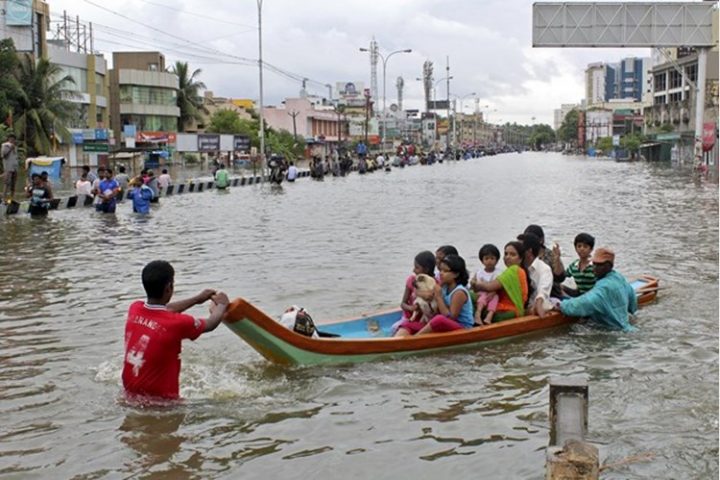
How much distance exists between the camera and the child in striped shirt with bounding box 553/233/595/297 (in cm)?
1015

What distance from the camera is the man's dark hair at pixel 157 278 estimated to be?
6.40 metres

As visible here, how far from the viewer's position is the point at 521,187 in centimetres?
4109

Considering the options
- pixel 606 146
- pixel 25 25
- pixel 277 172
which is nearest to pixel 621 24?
pixel 277 172

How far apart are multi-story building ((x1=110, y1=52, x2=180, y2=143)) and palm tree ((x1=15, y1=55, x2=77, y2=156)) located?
18.8 metres

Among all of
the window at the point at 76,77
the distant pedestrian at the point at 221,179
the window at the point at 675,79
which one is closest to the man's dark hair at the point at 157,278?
the distant pedestrian at the point at 221,179

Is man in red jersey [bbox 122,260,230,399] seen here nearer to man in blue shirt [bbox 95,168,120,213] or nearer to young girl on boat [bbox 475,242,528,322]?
young girl on boat [bbox 475,242,528,322]

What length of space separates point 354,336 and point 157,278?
3.21 metres

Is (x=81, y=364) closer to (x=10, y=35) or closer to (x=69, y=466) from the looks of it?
(x=69, y=466)

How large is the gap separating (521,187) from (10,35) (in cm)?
3123

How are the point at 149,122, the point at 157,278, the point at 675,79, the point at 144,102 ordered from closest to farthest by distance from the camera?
the point at 157,278 → the point at 144,102 → the point at 149,122 → the point at 675,79

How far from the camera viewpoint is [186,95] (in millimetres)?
78875

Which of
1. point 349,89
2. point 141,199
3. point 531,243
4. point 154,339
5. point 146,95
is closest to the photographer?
point 154,339

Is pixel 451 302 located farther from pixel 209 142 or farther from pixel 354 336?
pixel 209 142

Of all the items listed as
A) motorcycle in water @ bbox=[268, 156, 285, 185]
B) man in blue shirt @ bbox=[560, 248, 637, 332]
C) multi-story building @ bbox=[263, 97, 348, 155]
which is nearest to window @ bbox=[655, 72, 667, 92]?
multi-story building @ bbox=[263, 97, 348, 155]
